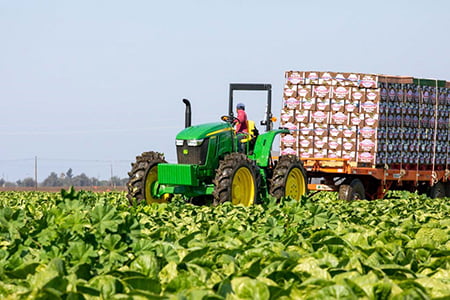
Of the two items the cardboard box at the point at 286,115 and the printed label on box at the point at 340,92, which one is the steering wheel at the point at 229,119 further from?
the printed label on box at the point at 340,92

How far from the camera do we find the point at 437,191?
67.2 ft

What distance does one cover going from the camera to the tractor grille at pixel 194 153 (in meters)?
13.2

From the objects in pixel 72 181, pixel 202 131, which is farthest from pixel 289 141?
pixel 72 181

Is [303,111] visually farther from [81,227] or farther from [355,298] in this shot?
[355,298]

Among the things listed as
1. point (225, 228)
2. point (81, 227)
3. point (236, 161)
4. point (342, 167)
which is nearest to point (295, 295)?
point (81, 227)

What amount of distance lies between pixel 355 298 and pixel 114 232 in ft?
9.17

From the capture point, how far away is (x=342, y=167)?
16750mm

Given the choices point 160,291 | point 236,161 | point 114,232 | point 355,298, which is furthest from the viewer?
point 236,161

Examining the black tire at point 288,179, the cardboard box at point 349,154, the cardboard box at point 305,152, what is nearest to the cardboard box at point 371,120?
the cardboard box at point 349,154

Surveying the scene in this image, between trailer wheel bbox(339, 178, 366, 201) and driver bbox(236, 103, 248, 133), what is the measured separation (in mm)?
3236

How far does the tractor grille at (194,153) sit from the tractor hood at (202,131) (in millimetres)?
122

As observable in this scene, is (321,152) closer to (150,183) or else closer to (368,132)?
(368,132)

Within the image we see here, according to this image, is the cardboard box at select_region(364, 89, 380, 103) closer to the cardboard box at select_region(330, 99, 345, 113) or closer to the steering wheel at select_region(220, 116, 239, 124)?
the cardboard box at select_region(330, 99, 345, 113)

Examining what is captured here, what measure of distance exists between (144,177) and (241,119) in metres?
2.40
